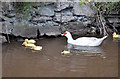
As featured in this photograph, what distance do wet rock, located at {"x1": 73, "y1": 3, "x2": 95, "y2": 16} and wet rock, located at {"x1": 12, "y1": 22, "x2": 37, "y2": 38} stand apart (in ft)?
7.65

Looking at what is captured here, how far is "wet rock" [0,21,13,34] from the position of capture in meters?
7.81

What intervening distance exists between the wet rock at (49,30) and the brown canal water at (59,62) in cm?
158

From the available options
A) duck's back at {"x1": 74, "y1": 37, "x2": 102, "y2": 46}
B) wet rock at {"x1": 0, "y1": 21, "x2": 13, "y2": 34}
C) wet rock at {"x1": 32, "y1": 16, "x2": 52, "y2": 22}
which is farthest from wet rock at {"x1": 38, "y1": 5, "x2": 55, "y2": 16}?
duck's back at {"x1": 74, "y1": 37, "x2": 102, "y2": 46}

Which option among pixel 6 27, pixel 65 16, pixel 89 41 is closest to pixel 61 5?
pixel 65 16

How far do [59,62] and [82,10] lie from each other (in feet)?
15.9

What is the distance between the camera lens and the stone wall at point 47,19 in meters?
8.19

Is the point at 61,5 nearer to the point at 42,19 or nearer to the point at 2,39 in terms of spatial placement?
the point at 42,19

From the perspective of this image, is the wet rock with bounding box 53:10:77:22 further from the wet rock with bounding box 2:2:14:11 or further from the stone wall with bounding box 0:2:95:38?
the wet rock with bounding box 2:2:14:11

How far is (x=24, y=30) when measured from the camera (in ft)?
27.3

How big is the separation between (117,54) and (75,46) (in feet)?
5.84

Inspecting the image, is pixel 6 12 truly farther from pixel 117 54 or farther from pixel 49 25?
pixel 117 54

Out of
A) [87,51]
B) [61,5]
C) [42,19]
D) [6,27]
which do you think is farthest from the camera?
[61,5]

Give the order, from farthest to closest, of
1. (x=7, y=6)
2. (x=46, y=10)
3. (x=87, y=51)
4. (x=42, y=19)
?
(x=46, y=10) < (x=42, y=19) < (x=7, y=6) < (x=87, y=51)

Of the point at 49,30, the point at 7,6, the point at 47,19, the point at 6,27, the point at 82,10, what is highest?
the point at 7,6
